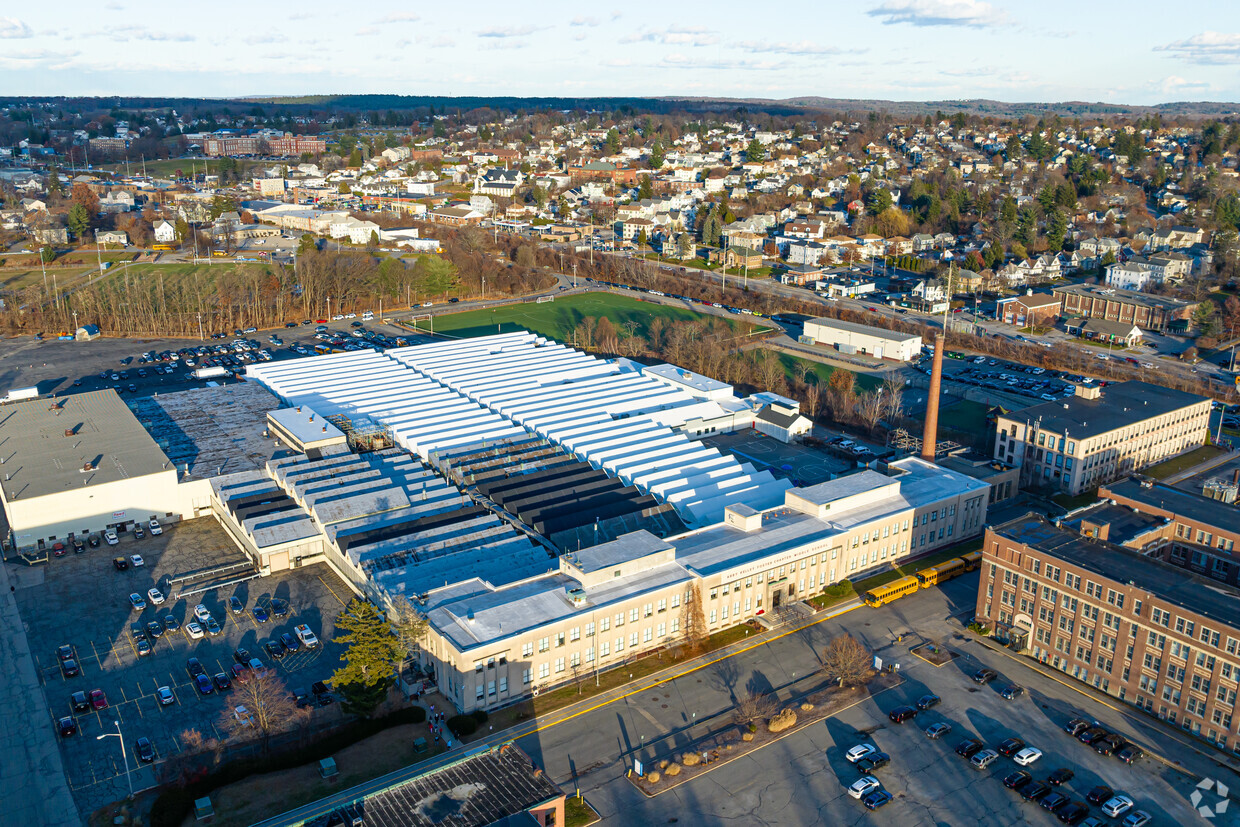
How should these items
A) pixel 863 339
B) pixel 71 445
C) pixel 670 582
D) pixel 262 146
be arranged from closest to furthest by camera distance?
1. pixel 670 582
2. pixel 71 445
3. pixel 863 339
4. pixel 262 146

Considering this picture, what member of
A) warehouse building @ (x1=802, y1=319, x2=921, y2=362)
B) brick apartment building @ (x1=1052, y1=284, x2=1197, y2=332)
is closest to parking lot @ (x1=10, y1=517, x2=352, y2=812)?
warehouse building @ (x1=802, y1=319, x2=921, y2=362)

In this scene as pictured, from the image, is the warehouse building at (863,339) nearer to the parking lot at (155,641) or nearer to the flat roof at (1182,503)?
the flat roof at (1182,503)

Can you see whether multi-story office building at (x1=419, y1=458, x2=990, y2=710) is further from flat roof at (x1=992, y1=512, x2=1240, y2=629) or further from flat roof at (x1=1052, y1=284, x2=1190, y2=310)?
flat roof at (x1=1052, y1=284, x2=1190, y2=310)

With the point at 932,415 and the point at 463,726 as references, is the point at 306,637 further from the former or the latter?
the point at 932,415

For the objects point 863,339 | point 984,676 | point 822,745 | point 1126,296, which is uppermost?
point 1126,296

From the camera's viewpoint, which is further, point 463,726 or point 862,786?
point 463,726

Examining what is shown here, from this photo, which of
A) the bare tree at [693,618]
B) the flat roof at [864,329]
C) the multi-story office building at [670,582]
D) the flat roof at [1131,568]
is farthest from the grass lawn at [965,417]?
the bare tree at [693,618]

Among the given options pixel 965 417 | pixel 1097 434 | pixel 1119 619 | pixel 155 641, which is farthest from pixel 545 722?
pixel 965 417
